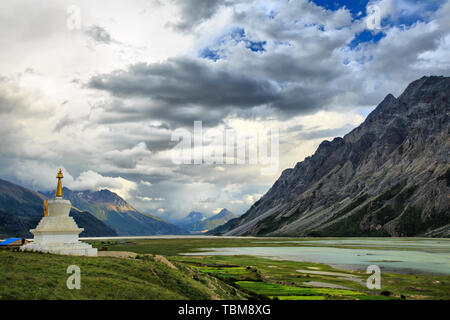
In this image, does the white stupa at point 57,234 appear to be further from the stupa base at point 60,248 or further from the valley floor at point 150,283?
the valley floor at point 150,283

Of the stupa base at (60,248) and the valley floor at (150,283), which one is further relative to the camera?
the stupa base at (60,248)

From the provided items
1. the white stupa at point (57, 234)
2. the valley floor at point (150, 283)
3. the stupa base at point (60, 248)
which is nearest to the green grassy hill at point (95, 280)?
the valley floor at point (150, 283)

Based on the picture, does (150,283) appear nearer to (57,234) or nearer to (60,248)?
(60,248)

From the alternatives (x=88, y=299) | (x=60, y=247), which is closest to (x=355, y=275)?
(x=60, y=247)

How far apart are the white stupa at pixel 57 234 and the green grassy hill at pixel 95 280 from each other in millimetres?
5901

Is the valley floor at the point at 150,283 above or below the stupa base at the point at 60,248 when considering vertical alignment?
below

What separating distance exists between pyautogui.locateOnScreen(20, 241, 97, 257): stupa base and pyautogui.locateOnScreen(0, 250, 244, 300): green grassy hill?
16.6ft

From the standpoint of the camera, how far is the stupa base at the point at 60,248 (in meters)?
47.2

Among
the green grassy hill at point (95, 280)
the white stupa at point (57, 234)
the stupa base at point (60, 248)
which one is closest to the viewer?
the green grassy hill at point (95, 280)

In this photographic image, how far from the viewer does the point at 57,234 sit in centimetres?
4922

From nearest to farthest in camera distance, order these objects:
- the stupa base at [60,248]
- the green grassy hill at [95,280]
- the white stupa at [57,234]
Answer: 1. the green grassy hill at [95,280]
2. the stupa base at [60,248]
3. the white stupa at [57,234]

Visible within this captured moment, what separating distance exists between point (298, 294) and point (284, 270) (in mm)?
34333
